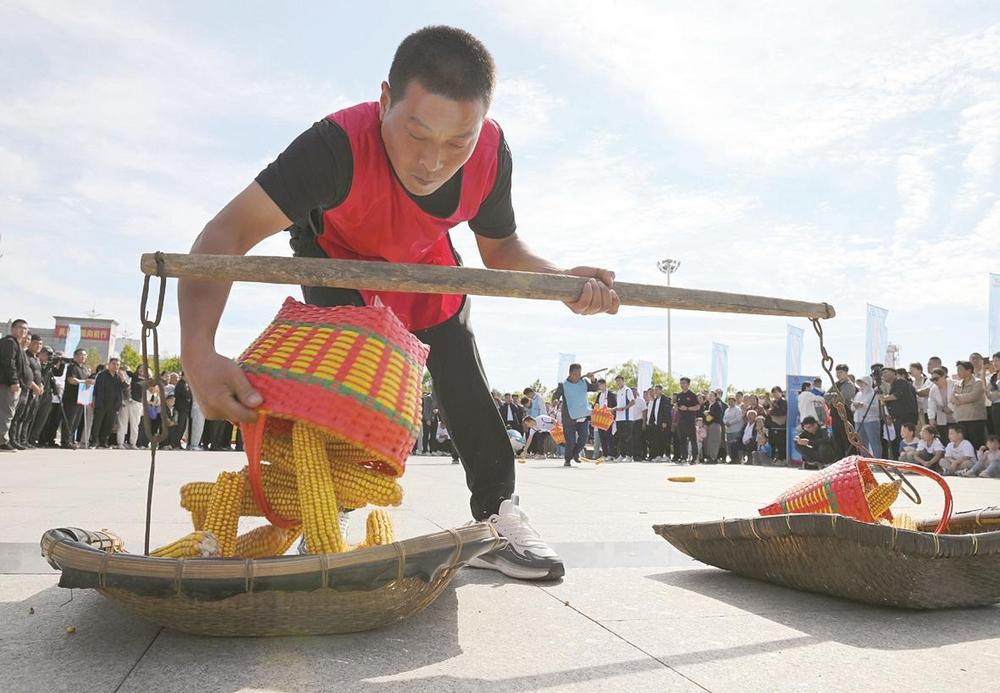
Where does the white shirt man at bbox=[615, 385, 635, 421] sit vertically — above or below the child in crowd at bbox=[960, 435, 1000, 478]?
above

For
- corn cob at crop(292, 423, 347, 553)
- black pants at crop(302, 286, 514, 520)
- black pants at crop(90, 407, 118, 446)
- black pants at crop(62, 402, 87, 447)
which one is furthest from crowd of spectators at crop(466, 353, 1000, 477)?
black pants at crop(62, 402, 87, 447)

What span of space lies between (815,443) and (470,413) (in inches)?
504

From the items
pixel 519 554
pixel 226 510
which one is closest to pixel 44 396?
pixel 519 554

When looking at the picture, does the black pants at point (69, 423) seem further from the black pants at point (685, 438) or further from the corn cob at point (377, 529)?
the corn cob at point (377, 529)

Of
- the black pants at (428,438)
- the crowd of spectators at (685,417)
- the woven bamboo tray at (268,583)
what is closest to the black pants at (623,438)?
the crowd of spectators at (685,417)

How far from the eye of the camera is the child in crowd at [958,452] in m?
11.7

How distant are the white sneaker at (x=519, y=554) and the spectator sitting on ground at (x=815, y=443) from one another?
12595mm

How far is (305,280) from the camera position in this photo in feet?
6.55

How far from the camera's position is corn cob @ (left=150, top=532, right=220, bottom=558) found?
6.00ft

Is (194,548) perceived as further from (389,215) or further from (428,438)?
(428,438)

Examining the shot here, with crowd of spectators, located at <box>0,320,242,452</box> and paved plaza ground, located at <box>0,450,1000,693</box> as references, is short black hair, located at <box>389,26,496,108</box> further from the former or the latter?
crowd of spectators, located at <box>0,320,242,452</box>

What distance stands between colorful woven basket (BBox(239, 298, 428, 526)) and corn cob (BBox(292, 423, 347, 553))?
0.20ft

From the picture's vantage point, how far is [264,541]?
213 centimetres

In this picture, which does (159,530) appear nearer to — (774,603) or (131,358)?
(774,603)
